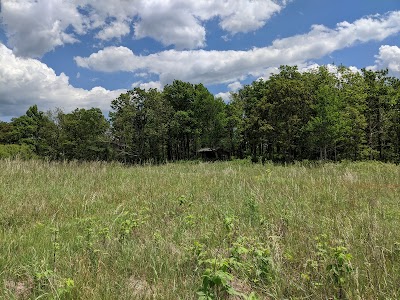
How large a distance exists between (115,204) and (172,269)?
3.80 m

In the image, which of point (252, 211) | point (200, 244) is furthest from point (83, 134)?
point (200, 244)

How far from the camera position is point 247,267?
3355mm

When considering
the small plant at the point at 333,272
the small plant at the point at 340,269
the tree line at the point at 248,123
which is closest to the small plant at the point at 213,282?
the small plant at the point at 333,272

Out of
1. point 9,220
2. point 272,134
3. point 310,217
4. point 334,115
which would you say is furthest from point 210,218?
point 272,134

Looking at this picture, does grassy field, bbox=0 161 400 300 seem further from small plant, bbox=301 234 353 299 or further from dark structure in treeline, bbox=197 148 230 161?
dark structure in treeline, bbox=197 148 230 161

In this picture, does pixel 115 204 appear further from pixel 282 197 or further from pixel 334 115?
pixel 334 115

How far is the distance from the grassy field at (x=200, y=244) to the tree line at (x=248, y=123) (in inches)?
1006

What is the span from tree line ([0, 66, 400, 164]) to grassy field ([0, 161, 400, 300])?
25.6 metres

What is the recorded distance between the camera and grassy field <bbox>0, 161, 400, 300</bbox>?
2979 millimetres

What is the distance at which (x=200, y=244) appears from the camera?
12.0ft

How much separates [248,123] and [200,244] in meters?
34.4

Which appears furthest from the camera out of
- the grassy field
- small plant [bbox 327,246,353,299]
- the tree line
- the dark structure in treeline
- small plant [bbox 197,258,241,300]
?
the dark structure in treeline

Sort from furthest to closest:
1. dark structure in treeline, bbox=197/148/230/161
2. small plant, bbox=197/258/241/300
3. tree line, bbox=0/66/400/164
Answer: dark structure in treeline, bbox=197/148/230/161
tree line, bbox=0/66/400/164
small plant, bbox=197/258/241/300

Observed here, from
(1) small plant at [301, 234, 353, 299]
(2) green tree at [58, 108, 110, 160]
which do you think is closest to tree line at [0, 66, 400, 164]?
(2) green tree at [58, 108, 110, 160]
